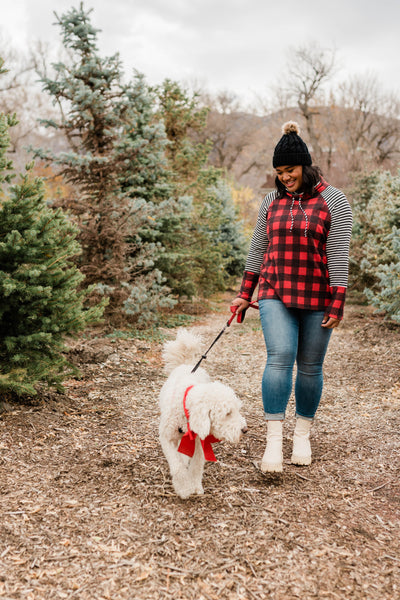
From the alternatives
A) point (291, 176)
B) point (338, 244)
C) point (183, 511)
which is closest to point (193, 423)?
point (183, 511)

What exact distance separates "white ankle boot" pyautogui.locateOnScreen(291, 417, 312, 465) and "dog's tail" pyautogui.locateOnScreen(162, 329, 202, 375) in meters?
0.83

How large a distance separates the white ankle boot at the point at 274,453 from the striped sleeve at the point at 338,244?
31.4 inches

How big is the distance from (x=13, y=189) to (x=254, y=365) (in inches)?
146

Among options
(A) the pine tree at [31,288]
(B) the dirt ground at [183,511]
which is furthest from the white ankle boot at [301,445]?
(A) the pine tree at [31,288]

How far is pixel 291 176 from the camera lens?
2807 millimetres

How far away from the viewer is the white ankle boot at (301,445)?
120 inches

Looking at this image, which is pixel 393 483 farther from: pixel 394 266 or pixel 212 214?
pixel 212 214

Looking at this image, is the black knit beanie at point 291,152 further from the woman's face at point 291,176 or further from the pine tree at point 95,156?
the pine tree at point 95,156

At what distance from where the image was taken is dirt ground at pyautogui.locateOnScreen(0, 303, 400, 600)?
6.45 feet

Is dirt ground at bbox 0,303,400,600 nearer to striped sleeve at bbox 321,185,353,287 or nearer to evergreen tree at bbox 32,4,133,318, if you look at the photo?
striped sleeve at bbox 321,185,353,287

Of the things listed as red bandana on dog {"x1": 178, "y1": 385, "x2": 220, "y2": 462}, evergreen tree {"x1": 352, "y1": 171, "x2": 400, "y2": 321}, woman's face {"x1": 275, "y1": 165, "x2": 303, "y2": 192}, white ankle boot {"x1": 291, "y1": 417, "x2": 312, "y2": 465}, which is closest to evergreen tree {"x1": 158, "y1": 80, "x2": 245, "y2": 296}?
Result: evergreen tree {"x1": 352, "y1": 171, "x2": 400, "y2": 321}

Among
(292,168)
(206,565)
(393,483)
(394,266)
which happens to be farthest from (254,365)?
(206,565)

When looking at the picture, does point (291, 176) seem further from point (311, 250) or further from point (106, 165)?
point (106, 165)

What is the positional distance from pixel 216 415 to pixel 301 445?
0.96 metres
